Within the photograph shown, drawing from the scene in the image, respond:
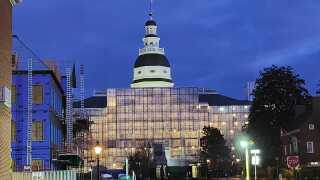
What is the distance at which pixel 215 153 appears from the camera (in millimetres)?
140500

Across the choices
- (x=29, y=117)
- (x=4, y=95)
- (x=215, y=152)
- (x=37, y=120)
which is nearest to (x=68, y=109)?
(x=37, y=120)

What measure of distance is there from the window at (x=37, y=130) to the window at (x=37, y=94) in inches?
76.2

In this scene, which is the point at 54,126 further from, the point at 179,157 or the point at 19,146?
the point at 179,157

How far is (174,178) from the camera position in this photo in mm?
117875

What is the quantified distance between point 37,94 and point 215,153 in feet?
275

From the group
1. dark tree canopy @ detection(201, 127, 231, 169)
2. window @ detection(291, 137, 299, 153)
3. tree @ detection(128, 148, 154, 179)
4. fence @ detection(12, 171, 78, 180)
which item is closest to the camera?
fence @ detection(12, 171, 78, 180)

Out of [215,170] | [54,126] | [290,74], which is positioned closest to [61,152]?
[54,126]

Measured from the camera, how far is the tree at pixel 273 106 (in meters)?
93.3

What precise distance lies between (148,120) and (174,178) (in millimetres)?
82107

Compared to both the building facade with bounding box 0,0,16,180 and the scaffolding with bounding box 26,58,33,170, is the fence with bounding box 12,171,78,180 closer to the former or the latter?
the building facade with bounding box 0,0,16,180

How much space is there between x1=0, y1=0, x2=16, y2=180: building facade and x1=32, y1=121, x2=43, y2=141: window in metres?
31.8

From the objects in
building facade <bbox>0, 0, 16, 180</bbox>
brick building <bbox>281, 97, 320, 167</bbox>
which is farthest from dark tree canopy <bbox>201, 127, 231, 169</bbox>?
building facade <bbox>0, 0, 16, 180</bbox>

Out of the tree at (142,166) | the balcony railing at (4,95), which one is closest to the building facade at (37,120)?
the balcony railing at (4,95)

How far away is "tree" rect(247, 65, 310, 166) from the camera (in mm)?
93312
